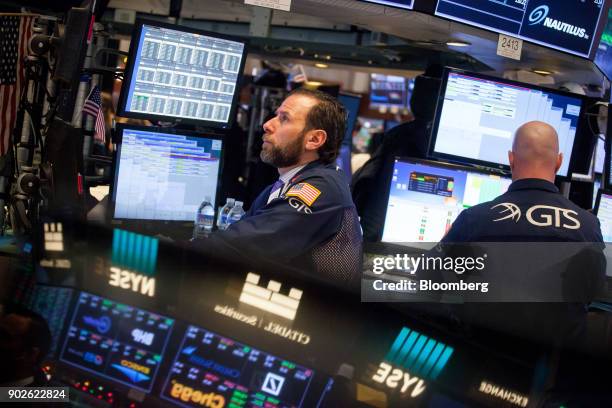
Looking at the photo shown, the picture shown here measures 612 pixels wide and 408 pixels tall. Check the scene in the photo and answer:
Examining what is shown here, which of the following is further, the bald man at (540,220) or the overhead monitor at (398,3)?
the overhead monitor at (398,3)

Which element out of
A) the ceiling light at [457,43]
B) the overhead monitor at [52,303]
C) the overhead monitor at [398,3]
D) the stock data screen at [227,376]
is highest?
the overhead monitor at [398,3]

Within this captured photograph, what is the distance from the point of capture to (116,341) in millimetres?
804

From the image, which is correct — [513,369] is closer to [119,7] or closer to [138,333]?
[138,333]

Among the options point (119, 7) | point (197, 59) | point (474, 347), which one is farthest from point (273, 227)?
point (119, 7)

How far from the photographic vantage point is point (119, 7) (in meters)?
5.59

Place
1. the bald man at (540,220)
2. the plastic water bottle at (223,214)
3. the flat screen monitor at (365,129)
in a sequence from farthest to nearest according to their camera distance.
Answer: the flat screen monitor at (365,129)
the plastic water bottle at (223,214)
the bald man at (540,220)

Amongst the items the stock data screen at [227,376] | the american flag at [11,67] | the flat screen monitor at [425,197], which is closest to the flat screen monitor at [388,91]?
the flat screen monitor at [425,197]

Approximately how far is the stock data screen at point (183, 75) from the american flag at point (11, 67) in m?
0.44

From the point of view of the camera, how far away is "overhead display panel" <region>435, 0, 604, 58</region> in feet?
12.1

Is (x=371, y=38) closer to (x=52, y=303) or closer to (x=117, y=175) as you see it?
(x=117, y=175)

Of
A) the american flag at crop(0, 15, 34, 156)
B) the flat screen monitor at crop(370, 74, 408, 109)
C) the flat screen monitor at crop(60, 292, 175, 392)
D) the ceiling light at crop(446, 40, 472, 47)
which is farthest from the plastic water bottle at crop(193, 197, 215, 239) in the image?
the flat screen monitor at crop(370, 74, 408, 109)

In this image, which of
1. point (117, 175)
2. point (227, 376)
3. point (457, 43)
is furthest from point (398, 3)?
point (227, 376)

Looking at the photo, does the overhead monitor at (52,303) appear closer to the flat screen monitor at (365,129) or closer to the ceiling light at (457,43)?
the ceiling light at (457,43)

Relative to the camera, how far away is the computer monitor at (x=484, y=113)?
153 inches
